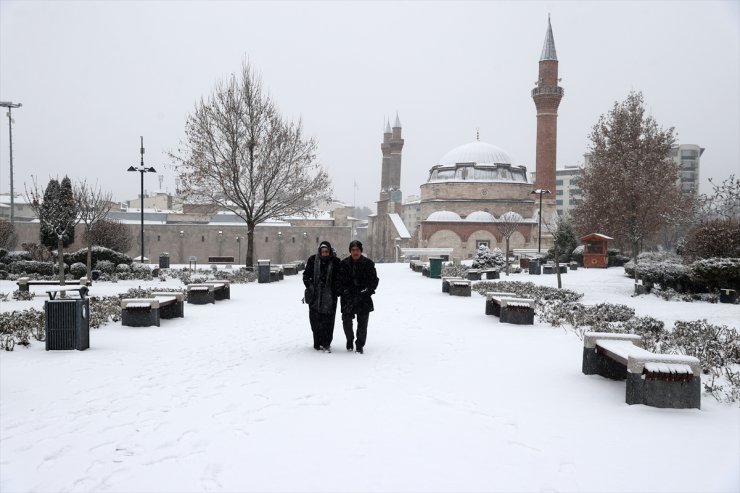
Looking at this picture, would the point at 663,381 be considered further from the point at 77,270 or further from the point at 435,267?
the point at 77,270

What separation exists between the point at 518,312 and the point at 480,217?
40.4 meters

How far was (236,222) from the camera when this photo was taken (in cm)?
5594

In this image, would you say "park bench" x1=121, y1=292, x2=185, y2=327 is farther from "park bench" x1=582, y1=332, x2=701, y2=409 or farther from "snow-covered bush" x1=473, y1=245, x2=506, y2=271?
"snow-covered bush" x1=473, y1=245, x2=506, y2=271

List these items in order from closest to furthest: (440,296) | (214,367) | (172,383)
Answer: (172,383), (214,367), (440,296)

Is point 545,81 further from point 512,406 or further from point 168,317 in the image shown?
point 512,406

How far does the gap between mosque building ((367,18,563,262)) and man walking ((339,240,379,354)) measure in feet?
127

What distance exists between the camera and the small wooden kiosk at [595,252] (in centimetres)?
3347

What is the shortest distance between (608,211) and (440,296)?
19.0 m

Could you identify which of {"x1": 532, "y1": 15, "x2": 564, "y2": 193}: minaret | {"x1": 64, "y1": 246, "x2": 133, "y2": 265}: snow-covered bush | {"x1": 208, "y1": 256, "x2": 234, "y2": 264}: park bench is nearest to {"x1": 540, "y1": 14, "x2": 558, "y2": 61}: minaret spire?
{"x1": 532, "y1": 15, "x2": 564, "y2": 193}: minaret

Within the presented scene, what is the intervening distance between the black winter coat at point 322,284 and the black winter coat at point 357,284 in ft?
0.36

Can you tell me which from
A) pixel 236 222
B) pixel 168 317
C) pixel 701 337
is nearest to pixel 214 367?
pixel 168 317

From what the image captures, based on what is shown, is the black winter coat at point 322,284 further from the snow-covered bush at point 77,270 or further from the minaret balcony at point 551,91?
the minaret balcony at point 551,91

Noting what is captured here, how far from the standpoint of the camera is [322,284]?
798 centimetres

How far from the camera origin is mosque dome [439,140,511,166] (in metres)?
56.6
